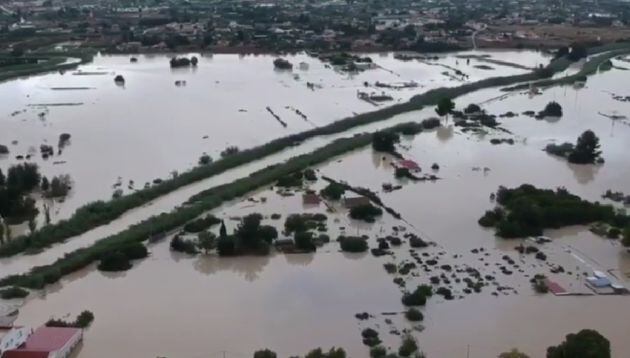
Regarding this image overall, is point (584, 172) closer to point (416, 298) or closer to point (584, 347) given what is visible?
point (416, 298)

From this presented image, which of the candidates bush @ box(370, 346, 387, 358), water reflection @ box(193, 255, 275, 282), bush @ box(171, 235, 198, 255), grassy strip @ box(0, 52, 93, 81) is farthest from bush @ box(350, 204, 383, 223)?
grassy strip @ box(0, 52, 93, 81)

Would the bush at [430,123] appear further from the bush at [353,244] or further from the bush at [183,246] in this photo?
the bush at [183,246]

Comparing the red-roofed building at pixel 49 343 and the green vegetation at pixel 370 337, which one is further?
the green vegetation at pixel 370 337

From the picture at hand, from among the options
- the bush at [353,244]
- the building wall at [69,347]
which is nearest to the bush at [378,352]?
the bush at [353,244]

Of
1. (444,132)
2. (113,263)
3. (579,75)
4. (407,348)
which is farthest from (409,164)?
(579,75)

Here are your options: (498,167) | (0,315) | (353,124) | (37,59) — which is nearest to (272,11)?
(37,59)
